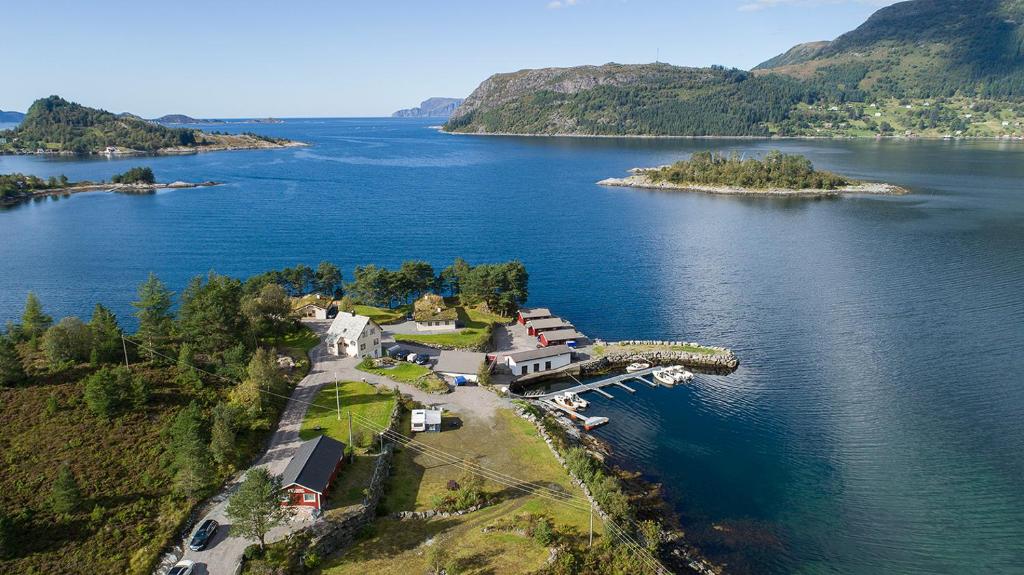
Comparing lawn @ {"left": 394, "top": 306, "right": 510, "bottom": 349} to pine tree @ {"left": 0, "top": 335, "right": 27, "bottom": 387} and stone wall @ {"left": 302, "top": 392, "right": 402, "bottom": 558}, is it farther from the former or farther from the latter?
pine tree @ {"left": 0, "top": 335, "right": 27, "bottom": 387}

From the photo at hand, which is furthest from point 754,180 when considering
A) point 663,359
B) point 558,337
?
point 558,337

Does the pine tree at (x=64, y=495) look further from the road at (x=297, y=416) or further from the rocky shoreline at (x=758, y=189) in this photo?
the rocky shoreline at (x=758, y=189)

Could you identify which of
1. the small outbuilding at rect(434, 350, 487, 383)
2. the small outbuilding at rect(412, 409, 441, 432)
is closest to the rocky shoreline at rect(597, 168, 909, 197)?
the small outbuilding at rect(434, 350, 487, 383)

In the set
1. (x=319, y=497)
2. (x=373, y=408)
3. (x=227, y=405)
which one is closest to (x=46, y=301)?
(x=227, y=405)

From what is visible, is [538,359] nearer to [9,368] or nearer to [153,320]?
[153,320]

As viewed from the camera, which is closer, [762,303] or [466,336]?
[466,336]
